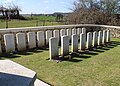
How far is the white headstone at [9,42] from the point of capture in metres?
8.58

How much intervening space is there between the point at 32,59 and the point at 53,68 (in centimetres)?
155

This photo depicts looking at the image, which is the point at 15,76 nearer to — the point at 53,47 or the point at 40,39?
the point at 53,47

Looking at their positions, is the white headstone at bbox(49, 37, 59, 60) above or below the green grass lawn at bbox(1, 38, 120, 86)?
above

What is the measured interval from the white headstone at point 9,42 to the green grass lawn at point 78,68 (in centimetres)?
52

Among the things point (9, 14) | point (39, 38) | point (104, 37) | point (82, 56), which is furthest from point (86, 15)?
point (9, 14)

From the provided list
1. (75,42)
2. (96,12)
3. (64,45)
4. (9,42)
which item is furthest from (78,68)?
(96,12)

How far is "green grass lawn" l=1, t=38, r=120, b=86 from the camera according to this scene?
548 centimetres

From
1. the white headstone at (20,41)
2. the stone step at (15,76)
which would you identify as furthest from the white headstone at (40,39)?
the stone step at (15,76)

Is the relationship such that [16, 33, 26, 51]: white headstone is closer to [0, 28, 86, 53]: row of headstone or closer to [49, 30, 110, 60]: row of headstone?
[0, 28, 86, 53]: row of headstone

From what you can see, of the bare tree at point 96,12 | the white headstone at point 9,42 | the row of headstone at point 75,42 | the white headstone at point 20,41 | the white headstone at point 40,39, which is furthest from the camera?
the bare tree at point 96,12

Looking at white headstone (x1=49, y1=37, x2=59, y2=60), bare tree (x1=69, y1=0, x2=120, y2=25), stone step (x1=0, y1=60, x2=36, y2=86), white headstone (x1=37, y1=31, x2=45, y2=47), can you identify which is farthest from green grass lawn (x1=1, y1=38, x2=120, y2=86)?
bare tree (x1=69, y1=0, x2=120, y2=25)

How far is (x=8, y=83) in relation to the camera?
3.26 metres

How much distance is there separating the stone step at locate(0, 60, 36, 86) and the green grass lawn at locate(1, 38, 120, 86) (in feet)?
5.03

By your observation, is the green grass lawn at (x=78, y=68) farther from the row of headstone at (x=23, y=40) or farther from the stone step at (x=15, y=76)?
the stone step at (x=15, y=76)
